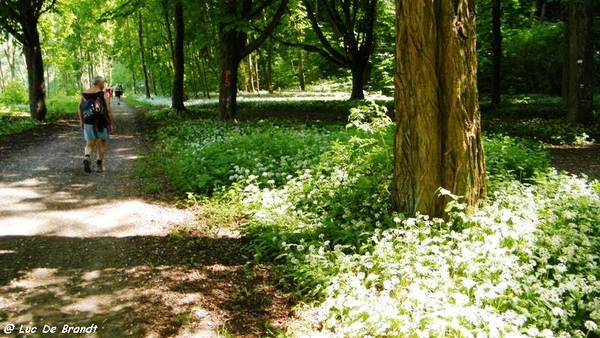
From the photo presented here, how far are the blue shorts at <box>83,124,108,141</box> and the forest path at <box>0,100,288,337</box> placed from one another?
1.18m

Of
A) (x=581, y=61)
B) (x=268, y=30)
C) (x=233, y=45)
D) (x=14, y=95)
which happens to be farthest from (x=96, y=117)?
(x=14, y=95)

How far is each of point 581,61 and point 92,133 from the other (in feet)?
48.5

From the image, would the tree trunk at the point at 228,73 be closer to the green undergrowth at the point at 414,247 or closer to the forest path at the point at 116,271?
the forest path at the point at 116,271

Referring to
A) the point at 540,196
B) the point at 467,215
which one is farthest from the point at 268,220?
the point at 540,196

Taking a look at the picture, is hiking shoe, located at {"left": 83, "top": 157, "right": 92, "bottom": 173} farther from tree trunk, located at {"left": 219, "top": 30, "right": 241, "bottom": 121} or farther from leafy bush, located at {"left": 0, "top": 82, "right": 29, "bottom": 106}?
leafy bush, located at {"left": 0, "top": 82, "right": 29, "bottom": 106}

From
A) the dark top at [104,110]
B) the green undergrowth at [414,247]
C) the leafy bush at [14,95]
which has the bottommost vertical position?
the green undergrowth at [414,247]

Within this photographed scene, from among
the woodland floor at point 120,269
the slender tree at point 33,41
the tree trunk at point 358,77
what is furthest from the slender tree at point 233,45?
the tree trunk at point 358,77

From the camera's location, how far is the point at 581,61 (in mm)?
14562

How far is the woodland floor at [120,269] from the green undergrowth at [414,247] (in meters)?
0.44

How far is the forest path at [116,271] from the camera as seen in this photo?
14.2ft

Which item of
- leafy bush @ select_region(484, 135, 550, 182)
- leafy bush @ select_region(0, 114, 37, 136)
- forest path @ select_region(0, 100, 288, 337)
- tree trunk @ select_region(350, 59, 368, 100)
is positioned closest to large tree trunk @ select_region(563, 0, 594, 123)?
leafy bush @ select_region(484, 135, 550, 182)

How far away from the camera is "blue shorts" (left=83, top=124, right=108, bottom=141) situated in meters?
9.83

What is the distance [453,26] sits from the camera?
5254 millimetres

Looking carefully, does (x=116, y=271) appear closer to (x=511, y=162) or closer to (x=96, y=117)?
(x=96, y=117)
